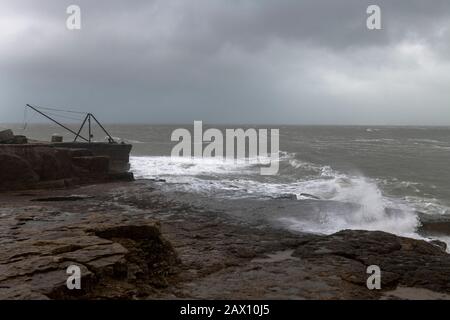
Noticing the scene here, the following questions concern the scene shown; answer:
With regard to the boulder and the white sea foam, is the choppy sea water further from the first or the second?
the boulder

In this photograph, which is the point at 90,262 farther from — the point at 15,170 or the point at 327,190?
the point at 327,190

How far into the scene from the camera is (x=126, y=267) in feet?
19.7

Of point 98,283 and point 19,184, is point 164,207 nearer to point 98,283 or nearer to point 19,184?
point 19,184

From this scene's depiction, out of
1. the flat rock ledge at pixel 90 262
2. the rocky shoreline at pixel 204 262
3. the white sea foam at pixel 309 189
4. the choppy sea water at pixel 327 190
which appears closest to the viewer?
the flat rock ledge at pixel 90 262

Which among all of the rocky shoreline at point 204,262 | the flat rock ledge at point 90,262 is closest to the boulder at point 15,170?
the rocky shoreline at point 204,262

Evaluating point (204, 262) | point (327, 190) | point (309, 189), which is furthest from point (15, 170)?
point (327, 190)

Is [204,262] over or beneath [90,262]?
beneath

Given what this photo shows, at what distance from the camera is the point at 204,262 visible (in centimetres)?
734

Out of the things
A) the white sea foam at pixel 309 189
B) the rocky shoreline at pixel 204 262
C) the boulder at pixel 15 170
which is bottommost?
the white sea foam at pixel 309 189

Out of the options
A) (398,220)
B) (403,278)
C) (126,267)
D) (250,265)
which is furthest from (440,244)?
(126,267)

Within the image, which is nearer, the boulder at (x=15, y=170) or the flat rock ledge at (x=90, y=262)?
the flat rock ledge at (x=90, y=262)

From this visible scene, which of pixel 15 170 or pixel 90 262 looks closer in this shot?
pixel 90 262

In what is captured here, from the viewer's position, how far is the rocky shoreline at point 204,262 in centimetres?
564

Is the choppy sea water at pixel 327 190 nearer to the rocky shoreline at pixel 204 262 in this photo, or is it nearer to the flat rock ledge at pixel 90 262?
the rocky shoreline at pixel 204 262
